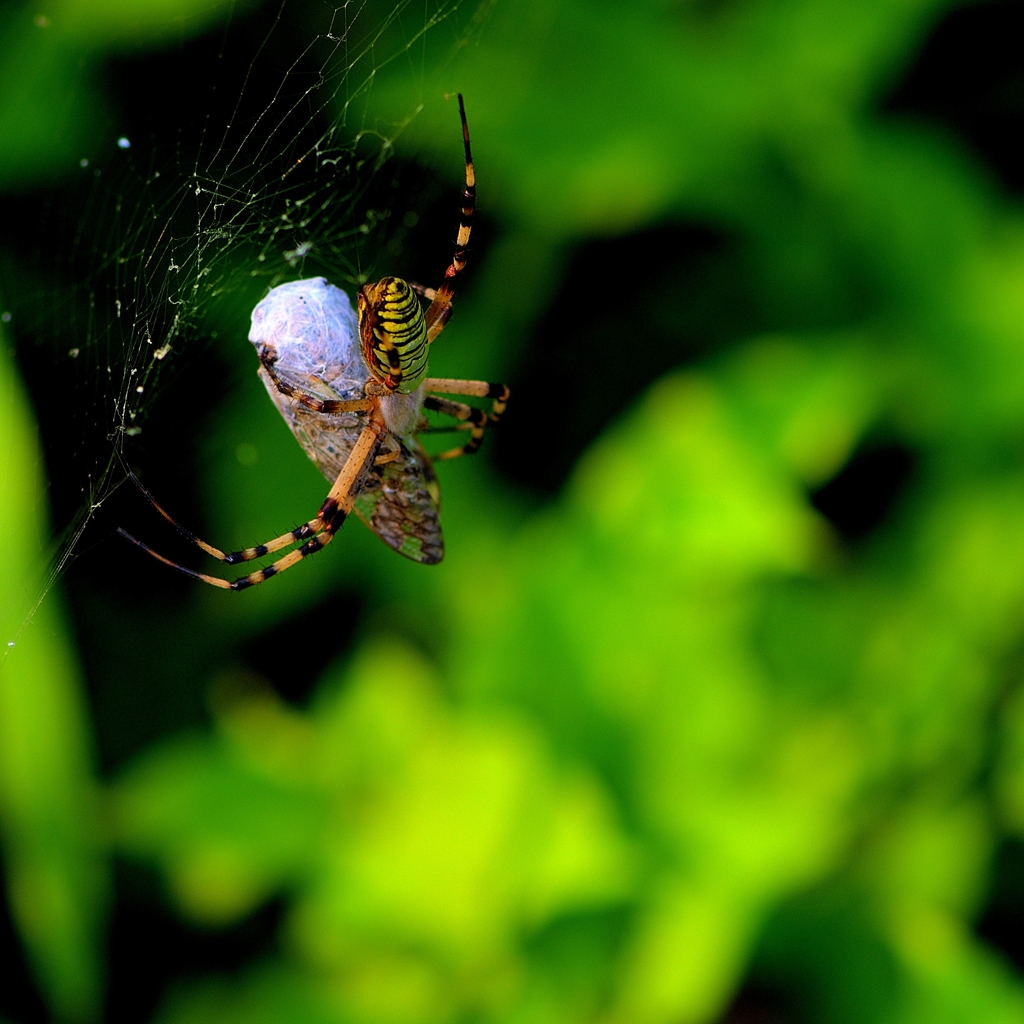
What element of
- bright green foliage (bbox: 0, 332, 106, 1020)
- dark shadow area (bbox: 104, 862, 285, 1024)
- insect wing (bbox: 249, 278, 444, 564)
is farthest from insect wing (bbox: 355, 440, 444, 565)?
dark shadow area (bbox: 104, 862, 285, 1024)

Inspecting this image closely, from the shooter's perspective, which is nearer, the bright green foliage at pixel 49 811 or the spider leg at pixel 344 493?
the spider leg at pixel 344 493

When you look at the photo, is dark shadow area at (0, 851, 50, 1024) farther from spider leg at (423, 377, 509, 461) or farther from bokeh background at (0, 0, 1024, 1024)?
spider leg at (423, 377, 509, 461)

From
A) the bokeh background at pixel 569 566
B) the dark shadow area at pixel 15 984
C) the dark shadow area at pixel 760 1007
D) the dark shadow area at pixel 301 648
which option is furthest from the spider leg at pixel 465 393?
the dark shadow area at pixel 15 984

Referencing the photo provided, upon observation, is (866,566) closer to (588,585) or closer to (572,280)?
(588,585)

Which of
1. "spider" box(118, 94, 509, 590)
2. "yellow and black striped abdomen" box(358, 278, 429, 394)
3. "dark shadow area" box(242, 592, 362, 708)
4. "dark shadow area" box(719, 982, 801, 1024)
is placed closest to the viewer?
Result: "yellow and black striped abdomen" box(358, 278, 429, 394)

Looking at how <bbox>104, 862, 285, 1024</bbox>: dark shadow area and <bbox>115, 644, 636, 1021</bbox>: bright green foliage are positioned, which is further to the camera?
<bbox>104, 862, 285, 1024</bbox>: dark shadow area

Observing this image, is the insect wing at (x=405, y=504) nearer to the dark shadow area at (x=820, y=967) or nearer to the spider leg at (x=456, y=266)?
the spider leg at (x=456, y=266)

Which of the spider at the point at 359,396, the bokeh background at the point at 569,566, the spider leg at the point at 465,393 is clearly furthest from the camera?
the bokeh background at the point at 569,566

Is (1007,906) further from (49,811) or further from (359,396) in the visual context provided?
(49,811)
